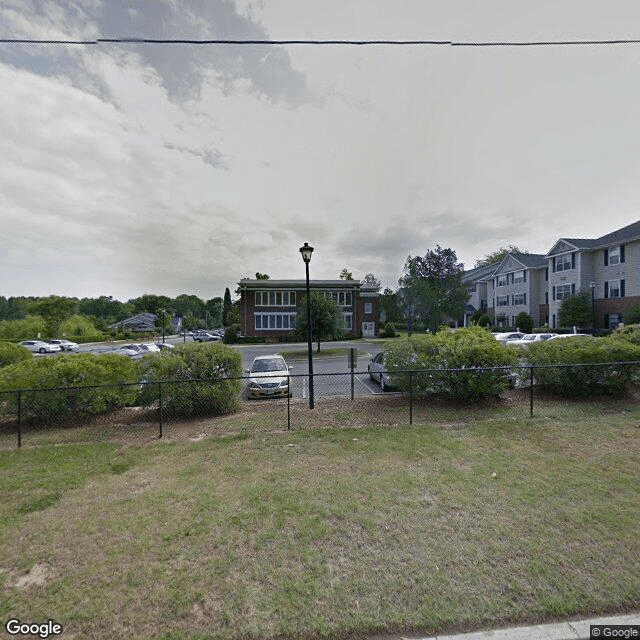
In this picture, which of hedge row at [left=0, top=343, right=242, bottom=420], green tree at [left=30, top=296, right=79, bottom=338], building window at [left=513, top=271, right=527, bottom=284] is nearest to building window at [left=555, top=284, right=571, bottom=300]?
building window at [left=513, top=271, right=527, bottom=284]

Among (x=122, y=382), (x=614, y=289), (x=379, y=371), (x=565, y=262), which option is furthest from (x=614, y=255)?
(x=122, y=382)

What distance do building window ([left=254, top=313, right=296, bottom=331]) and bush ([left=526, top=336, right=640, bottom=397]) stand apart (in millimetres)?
32117

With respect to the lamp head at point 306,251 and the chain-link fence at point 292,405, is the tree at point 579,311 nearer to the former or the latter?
the chain-link fence at point 292,405

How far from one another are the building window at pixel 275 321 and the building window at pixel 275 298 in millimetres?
1264

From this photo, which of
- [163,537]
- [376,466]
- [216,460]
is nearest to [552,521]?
[376,466]

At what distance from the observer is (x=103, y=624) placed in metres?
2.29

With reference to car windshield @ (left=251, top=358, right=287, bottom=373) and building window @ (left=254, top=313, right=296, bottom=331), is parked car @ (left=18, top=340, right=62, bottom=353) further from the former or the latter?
car windshield @ (left=251, top=358, right=287, bottom=373)

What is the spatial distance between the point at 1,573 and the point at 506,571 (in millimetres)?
4424

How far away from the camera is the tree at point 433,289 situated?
37.5 meters

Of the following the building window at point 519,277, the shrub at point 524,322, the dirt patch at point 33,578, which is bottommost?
the dirt patch at point 33,578

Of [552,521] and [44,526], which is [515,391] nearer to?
[552,521]

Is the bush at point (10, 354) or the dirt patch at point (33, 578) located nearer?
the dirt patch at point (33, 578)

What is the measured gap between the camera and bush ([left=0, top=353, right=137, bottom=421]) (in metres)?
7.02

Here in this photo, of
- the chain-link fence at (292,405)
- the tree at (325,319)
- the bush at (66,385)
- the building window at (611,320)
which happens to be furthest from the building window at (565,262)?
the bush at (66,385)
